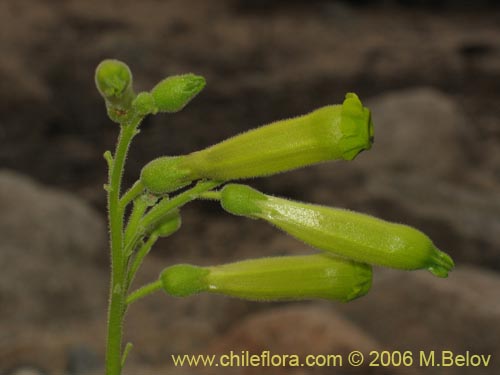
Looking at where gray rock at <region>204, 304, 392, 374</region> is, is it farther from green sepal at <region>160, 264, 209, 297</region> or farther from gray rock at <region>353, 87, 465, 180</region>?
gray rock at <region>353, 87, 465, 180</region>

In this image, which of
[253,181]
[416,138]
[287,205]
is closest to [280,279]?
[287,205]

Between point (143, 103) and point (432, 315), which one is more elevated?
point (432, 315)

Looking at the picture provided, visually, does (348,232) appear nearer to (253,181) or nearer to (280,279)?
(280,279)

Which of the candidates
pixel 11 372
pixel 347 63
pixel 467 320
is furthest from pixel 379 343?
pixel 347 63

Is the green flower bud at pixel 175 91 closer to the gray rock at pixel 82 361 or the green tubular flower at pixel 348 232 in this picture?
the green tubular flower at pixel 348 232

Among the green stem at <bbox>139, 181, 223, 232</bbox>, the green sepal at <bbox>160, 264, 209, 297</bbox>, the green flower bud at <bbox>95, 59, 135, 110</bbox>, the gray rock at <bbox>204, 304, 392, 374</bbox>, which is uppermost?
the gray rock at <bbox>204, 304, 392, 374</bbox>

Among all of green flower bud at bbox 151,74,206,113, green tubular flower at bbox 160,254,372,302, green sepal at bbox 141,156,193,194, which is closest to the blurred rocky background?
green tubular flower at bbox 160,254,372,302

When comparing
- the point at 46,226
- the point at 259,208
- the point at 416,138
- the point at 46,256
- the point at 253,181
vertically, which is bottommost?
the point at 259,208

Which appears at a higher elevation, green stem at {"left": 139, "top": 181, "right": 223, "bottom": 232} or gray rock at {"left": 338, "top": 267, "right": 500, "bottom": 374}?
gray rock at {"left": 338, "top": 267, "right": 500, "bottom": 374}

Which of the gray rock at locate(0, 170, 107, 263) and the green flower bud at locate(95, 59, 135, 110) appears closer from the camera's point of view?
the green flower bud at locate(95, 59, 135, 110)
